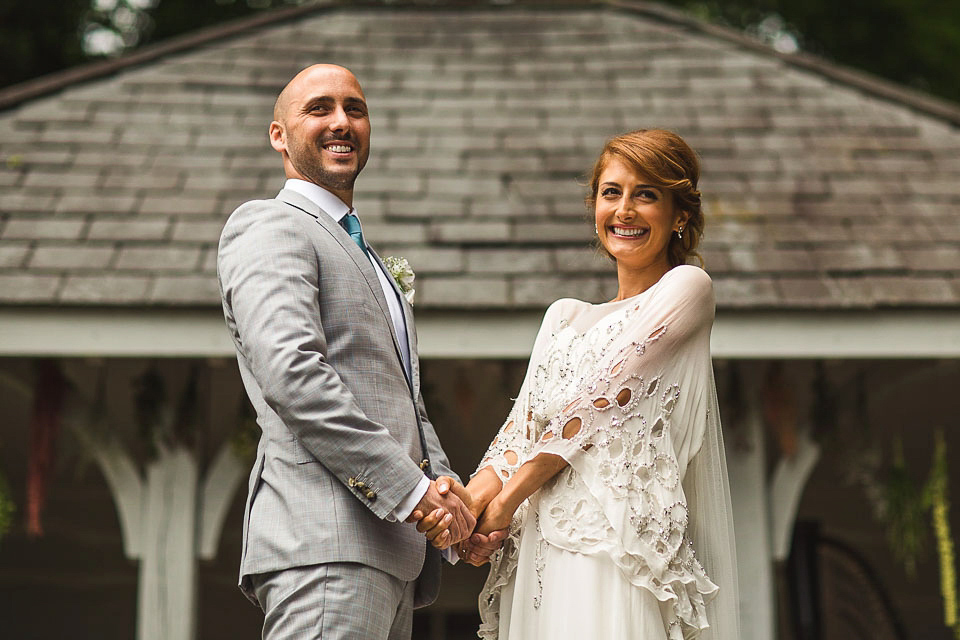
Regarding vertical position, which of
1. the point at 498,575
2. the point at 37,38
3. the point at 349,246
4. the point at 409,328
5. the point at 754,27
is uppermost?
the point at 754,27

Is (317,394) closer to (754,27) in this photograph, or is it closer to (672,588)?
(672,588)

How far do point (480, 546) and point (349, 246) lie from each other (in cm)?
83

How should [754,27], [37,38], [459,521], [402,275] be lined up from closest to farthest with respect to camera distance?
[459,521] → [402,275] → [37,38] → [754,27]


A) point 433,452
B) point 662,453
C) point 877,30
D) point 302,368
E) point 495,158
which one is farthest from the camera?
point 877,30

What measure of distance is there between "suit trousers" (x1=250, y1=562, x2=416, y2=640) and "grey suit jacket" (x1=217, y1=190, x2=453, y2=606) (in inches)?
1.1

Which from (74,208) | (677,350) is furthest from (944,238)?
(74,208)

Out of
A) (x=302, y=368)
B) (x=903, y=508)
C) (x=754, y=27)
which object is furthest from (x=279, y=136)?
(x=754, y=27)

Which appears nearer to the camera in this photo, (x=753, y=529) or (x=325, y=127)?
(x=325, y=127)

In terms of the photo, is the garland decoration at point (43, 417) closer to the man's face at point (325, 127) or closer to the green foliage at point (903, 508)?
the man's face at point (325, 127)

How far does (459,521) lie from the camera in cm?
261

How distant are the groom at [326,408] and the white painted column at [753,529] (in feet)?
9.70

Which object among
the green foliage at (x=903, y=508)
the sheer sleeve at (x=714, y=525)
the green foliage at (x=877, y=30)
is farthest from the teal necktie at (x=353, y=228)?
the green foliage at (x=877, y=30)

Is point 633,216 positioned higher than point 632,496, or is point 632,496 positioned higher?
point 633,216

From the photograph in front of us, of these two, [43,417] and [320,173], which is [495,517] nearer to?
[320,173]
